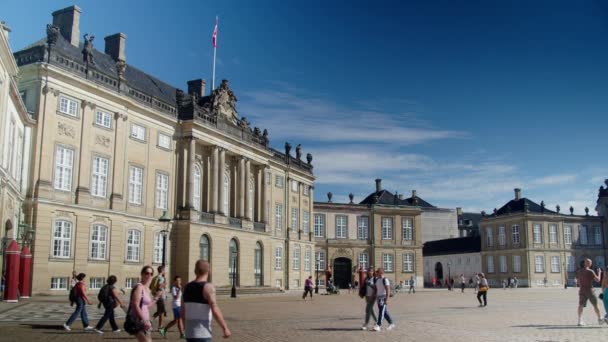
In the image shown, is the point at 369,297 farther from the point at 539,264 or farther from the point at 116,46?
the point at 539,264

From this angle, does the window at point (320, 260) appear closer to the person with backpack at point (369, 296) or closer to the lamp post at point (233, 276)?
the lamp post at point (233, 276)

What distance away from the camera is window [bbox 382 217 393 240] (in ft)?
251

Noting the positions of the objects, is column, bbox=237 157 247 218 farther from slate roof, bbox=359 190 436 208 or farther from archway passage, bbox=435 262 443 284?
archway passage, bbox=435 262 443 284

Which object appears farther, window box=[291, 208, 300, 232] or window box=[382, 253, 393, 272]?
window box=[382, 253, 393, 272]

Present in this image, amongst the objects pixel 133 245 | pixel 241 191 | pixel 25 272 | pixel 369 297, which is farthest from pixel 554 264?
pixel 369 297

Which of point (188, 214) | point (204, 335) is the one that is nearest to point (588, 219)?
point (188, 214)

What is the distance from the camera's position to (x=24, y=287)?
29047mm

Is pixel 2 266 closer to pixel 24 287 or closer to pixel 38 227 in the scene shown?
pixel 24 287

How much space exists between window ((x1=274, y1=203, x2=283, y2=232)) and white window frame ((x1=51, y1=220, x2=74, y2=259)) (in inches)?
1032

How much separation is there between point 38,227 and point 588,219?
80.0 meters

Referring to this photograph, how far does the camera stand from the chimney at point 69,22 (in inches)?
1572

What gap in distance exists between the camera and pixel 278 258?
58031 millimetres

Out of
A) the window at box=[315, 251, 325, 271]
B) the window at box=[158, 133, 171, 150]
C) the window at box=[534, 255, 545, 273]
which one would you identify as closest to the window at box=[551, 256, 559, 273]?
the window at box=[534, 255, 545, 273]

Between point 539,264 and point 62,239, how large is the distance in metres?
70.1
